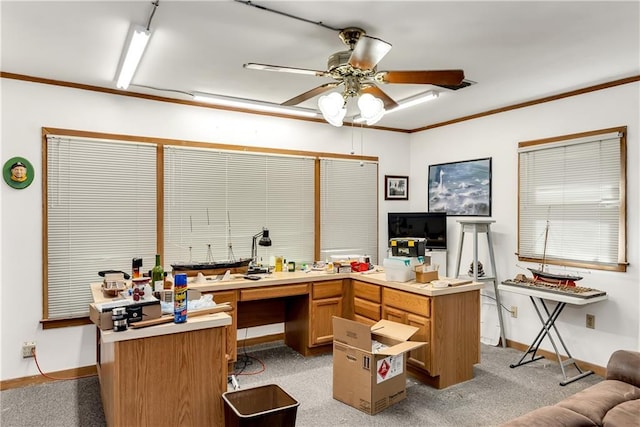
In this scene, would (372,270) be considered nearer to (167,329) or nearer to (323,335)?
(323,335)

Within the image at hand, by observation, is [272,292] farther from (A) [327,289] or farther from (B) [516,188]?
(B) [516,188]

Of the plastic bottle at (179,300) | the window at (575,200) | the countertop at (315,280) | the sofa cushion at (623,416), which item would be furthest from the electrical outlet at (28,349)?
the window at (575,200)

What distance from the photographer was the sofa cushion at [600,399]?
1911 mm

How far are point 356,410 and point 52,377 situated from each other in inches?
Result: 106

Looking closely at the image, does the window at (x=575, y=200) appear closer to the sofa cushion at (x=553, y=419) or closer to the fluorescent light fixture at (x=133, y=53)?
the sofa cushion at (x=553, y=419)

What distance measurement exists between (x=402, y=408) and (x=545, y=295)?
1.69 metres

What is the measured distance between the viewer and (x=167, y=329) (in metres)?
2.20

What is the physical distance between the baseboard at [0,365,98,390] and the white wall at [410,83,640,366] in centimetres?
421

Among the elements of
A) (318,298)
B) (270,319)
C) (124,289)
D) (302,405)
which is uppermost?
(124,289)

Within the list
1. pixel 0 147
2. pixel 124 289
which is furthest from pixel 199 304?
pixel 0 147

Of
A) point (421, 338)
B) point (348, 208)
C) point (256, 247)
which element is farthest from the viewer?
point (348, 208)

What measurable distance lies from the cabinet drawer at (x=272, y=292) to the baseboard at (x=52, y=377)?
1.55 meters

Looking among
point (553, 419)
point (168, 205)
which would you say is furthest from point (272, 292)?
point (553, 419)

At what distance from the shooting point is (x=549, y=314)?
3916mm
